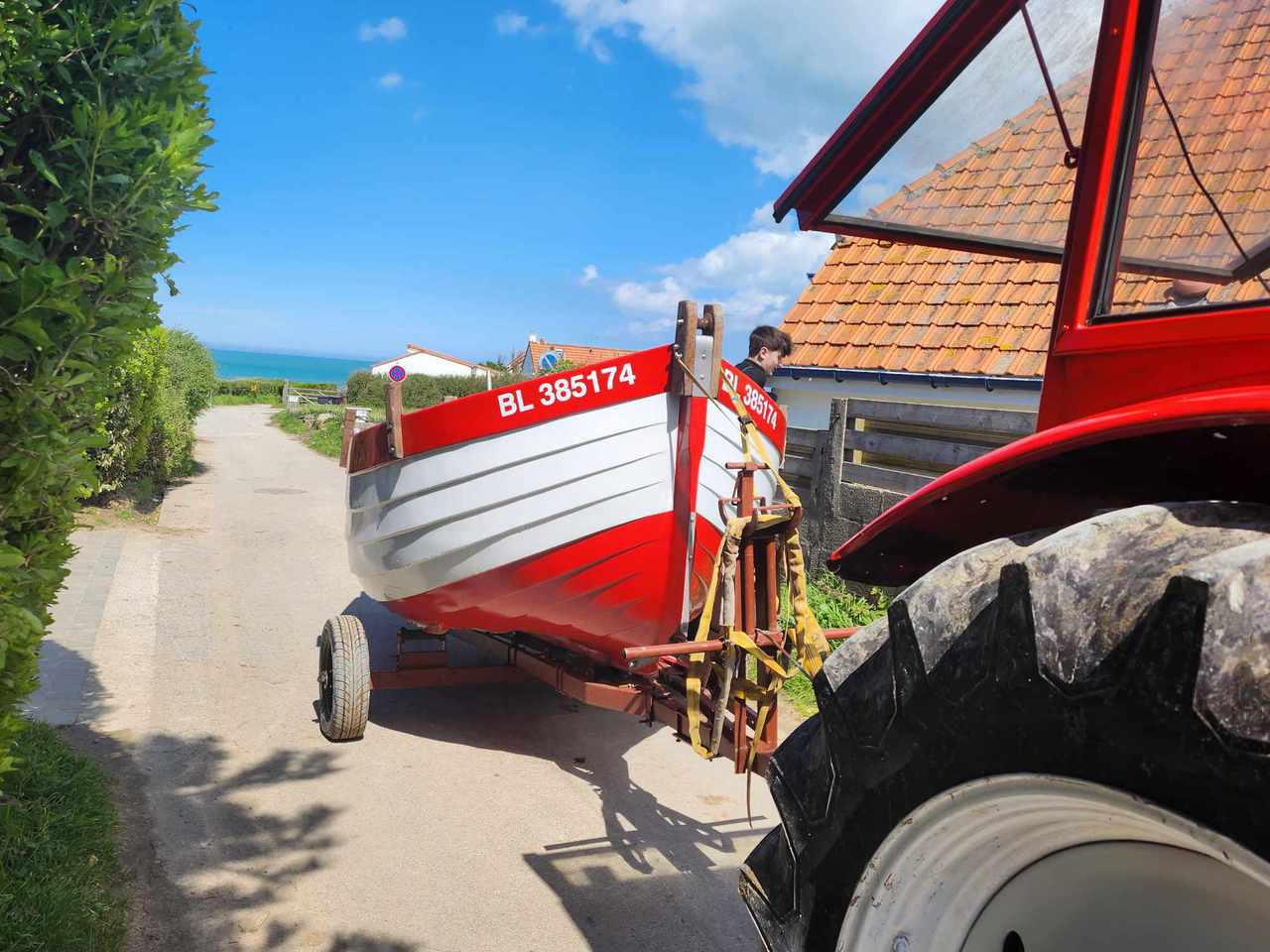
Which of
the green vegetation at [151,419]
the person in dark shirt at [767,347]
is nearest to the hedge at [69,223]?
the person in dark shirt at [767,347]

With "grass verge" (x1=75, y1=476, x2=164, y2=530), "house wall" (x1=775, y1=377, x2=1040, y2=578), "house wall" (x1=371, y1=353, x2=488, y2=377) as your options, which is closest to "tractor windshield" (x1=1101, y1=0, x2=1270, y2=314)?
"house wall" (x1=775, y1=377, x2=1040, y2=578)

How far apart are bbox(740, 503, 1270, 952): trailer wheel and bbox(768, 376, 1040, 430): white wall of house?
14.5 ft

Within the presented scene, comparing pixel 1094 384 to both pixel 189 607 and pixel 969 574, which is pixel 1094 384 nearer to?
pixel 969 574

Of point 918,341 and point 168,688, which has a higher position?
point 918,341

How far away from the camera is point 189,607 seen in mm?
7309

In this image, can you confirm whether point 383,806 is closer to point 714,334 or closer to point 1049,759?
point 714,334

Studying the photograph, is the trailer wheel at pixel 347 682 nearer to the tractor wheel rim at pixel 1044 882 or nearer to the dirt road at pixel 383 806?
the dirt road at pixel 383 806

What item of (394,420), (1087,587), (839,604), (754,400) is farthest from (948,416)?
(1087,587)

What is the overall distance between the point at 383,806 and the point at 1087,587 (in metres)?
3.54

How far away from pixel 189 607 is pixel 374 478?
3798 millimetres

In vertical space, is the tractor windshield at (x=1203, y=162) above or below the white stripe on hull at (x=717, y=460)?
above

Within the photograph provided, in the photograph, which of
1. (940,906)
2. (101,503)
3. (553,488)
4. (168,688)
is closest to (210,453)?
(101,503)

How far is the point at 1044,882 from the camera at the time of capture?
59.1 inches

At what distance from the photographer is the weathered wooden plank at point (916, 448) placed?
6.07 meters
